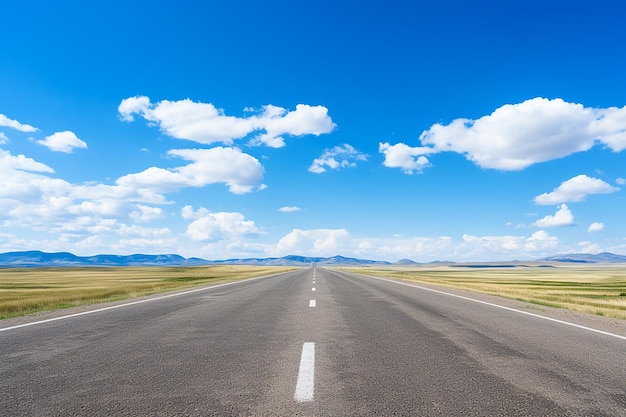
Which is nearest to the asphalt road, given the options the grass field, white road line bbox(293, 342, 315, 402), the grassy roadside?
white road line bbox(293, 342, 315, 402)

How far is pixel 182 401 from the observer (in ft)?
13.1

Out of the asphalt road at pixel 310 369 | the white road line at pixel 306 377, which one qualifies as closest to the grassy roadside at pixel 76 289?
the asphalt road at pixel 310 369

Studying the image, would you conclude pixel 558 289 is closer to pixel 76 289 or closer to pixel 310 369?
pixel 310 369

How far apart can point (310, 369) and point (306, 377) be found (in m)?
0.39

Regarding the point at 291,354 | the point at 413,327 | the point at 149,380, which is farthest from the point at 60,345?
the point at 413,327

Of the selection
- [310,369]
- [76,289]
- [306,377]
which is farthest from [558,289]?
[76,289]

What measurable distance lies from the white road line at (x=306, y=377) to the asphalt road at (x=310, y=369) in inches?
0.6

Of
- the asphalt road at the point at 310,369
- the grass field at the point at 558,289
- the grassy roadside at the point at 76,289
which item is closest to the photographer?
the asphalt road at the point at 310,369

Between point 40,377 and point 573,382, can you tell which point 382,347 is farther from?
point 40,377

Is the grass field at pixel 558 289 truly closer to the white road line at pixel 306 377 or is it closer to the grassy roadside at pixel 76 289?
the white road line at pixel 306 377

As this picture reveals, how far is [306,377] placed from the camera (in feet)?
15.8

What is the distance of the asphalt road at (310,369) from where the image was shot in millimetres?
3881

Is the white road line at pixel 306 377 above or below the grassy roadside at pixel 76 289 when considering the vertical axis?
above

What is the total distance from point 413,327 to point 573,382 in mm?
4180
